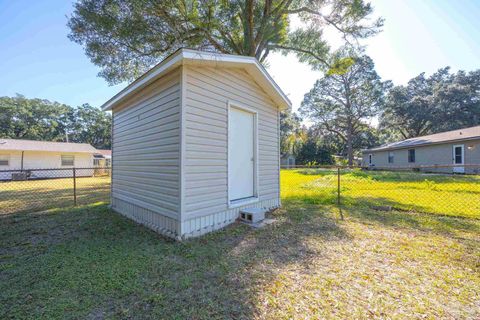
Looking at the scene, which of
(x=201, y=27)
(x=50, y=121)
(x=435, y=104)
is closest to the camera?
(x=201, y=27)

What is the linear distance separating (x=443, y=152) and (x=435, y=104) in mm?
13490

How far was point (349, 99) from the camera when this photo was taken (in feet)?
87.4

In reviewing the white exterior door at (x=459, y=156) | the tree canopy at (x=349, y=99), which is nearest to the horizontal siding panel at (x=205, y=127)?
the white exterior door at (x=459, y=156)

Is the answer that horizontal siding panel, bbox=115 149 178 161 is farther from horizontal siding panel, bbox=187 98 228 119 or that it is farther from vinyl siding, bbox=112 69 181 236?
horizontal siding panel, bbox=187 98 228 119

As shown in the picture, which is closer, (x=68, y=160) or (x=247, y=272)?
(x=247, y=272)

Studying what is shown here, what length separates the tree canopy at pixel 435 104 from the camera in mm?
23250

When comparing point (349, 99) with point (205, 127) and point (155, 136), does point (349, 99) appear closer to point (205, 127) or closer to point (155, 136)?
point (205, 127)

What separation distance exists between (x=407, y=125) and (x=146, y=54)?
1237 inches

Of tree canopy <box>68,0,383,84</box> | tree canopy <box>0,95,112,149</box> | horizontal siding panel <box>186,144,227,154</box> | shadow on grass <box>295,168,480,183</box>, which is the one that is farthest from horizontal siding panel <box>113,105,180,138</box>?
tree canopy <box>0,95,112,149</box>

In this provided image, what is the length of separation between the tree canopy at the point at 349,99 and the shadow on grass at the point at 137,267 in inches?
1012

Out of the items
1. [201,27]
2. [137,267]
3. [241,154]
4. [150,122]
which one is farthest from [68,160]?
[137,267]

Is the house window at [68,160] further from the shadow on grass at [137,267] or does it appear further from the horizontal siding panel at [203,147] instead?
the horizontal siding panel at [203,147]

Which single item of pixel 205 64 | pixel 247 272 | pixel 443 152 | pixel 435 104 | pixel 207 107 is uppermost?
pixel 435 104

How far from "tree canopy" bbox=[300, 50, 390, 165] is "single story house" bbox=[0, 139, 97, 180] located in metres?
26.8
